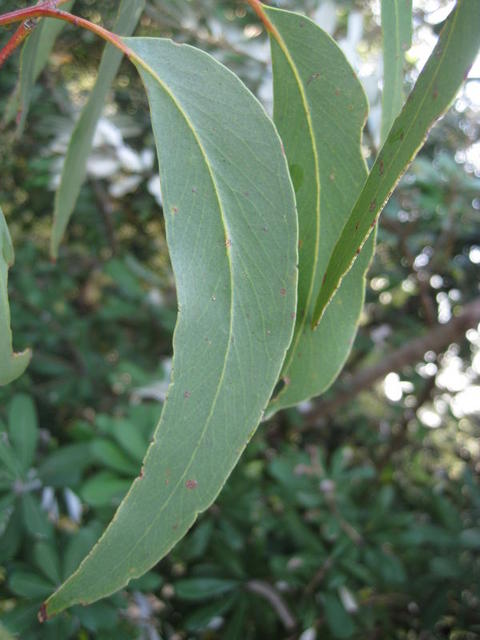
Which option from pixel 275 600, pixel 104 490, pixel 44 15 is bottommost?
pixel 275 600

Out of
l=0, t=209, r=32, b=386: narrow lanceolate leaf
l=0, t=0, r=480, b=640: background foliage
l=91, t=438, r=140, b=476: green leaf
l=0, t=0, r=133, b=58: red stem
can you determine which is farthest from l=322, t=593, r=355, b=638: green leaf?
l=0, t=0, r=133, b=58: red stem

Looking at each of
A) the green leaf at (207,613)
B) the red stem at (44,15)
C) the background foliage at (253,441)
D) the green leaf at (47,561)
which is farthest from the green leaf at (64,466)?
the red stem at (44,15)

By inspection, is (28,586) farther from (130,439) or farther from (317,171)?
(317,171)

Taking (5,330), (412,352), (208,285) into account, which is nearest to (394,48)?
(208,285)

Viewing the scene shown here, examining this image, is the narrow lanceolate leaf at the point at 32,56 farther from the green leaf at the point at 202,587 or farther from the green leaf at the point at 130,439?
the green leaf at the point at 202,587

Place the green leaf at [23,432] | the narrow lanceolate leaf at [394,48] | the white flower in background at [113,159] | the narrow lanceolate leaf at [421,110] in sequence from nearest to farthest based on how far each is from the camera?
the narrow lanceolate leaf at [421,110] < the narrow lanceolate leaf at [394,48] < the green leaf at [23,432] < the white flower in background at [113,159]

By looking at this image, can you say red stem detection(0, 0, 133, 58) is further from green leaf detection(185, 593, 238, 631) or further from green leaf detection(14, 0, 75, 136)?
green leaf detection(185, 593, 238, 631)
